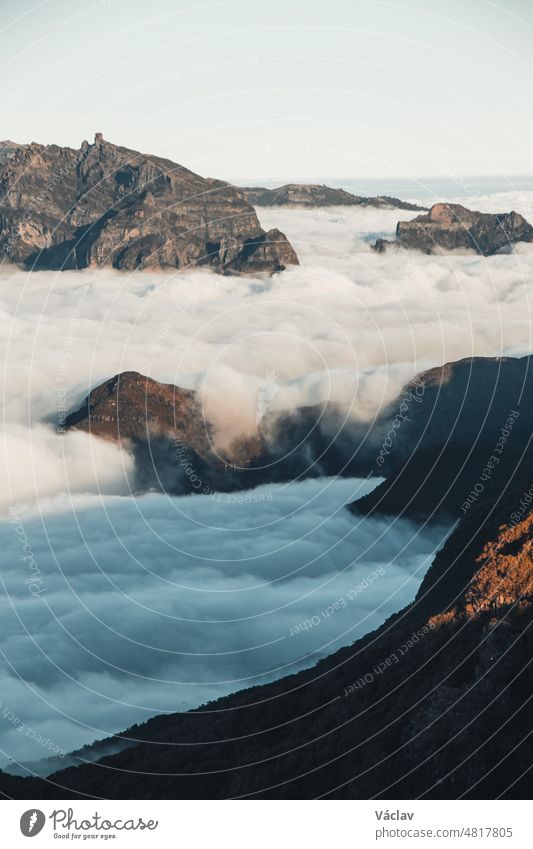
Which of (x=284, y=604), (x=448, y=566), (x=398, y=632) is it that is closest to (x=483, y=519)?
(x=448, y=566)

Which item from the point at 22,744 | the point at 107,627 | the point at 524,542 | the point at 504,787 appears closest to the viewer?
the point at 504,787

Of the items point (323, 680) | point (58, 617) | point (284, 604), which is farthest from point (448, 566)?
point (58, 617)

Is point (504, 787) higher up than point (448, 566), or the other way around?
point (448, 566)

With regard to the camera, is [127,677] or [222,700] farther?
[127,677]

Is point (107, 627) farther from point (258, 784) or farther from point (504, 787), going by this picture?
point (504, 787)

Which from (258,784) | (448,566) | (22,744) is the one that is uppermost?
(448,566)

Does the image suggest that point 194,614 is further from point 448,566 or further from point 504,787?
point 504,787

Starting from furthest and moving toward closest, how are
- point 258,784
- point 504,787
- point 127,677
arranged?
point 127,677 < point 258,784 < point 504,787
